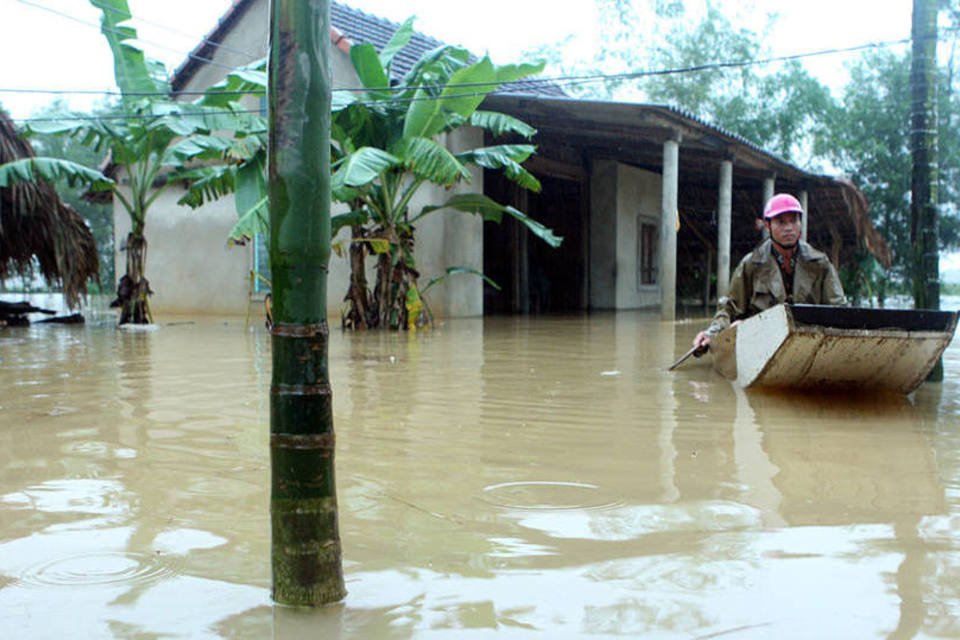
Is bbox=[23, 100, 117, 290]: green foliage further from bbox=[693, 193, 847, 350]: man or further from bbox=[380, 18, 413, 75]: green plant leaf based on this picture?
bbox=[693, 193, 847, 350]: man

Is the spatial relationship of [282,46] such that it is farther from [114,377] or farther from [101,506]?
[114,377]

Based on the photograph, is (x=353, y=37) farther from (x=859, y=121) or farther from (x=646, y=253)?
(x=859, y=121)

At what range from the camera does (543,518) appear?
2789mm

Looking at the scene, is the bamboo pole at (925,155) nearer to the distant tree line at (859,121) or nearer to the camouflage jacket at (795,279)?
the camouflage jacket at (795,279)

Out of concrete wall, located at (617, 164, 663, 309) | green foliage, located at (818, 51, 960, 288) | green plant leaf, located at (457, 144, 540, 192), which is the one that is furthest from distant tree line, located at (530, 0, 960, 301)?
green plant leaf, located at (457, 144, 540, 192)

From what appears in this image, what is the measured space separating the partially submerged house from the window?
0.04 metres

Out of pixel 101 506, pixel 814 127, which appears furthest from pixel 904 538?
pixel 814 127

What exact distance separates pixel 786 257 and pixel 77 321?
11.9 m

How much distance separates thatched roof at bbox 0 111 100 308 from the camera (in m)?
11.9

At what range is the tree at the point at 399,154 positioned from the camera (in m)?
9.20

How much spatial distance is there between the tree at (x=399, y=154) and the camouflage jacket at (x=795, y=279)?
4.01 m

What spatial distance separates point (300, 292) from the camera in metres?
1.94

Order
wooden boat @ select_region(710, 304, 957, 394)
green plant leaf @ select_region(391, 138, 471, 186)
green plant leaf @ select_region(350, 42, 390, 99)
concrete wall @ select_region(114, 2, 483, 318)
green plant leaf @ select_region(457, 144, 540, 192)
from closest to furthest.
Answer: wooden boat @ select_region(710, 304, 957, 394), green plant leaf @ select_region(391, 138, 471, 186), green plant leaf @ select_region(350, 42, 390, 99), green plant leaf @ select_region(457, 144, 540, 192), concrete wall @ select_region(114, 2, 483, 318)

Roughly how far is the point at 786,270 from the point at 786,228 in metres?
0.36
